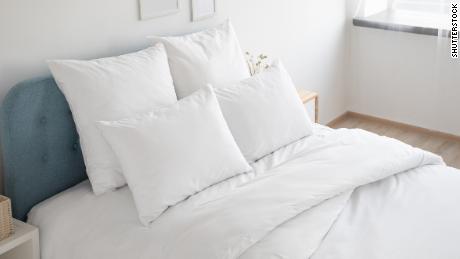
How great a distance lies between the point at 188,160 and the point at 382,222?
0.69 metres

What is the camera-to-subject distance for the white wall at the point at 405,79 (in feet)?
13.4

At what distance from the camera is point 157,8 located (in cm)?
287

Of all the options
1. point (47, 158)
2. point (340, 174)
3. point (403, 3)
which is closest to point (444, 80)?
point (403, 3)

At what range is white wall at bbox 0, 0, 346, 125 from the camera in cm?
234

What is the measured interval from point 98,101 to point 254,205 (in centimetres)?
69

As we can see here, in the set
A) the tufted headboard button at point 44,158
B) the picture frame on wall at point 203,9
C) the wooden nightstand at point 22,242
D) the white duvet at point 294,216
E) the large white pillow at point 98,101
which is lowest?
the wooden nightstand at point 22,242

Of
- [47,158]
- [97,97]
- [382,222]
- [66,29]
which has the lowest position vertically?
[382,222]

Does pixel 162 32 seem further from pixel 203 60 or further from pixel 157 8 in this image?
pixel 203 60

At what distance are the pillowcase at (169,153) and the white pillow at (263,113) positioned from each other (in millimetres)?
196

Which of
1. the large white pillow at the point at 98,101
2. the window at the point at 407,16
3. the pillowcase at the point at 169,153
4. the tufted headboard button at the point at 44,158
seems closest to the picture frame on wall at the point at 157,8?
the large white pillow at the point at 98,101

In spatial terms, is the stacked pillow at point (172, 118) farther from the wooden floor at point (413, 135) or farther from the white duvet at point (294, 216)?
the wooden floor at point (413, 135)

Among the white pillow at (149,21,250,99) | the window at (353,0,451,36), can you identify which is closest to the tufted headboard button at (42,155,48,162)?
the white pillow at (149,21,250,99)

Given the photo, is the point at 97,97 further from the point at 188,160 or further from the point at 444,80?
the point at 444,80

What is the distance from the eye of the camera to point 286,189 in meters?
2.22
